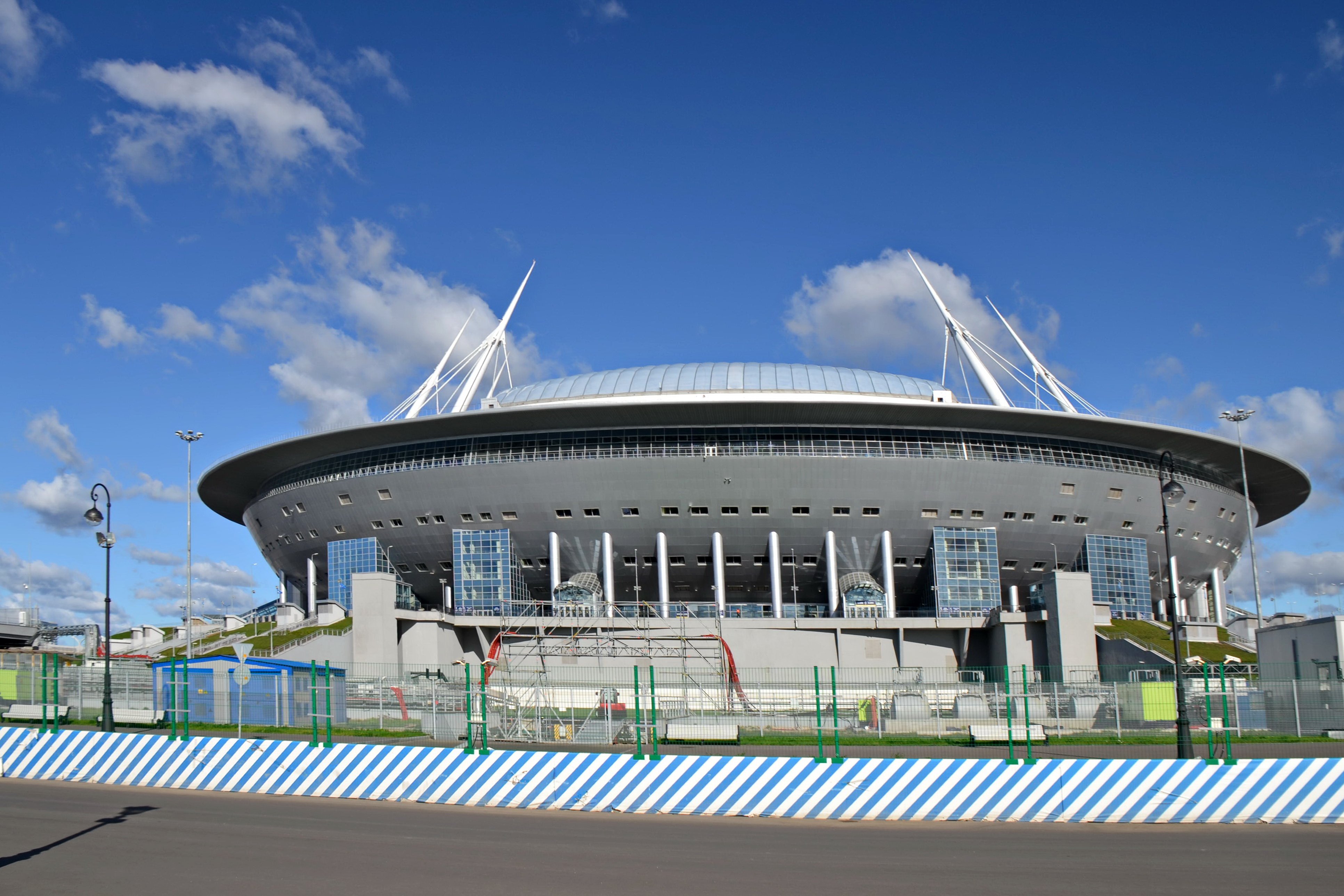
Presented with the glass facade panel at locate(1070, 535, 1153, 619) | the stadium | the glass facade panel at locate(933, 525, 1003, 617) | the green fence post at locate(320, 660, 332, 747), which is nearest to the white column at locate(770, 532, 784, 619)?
the stadium

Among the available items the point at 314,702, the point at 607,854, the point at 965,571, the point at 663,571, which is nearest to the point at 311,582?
the point at 663,571

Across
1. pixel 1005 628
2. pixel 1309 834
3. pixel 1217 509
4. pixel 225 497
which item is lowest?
pixel 1309 834

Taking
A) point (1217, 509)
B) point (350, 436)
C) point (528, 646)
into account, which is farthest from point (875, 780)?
point (1217, 509)

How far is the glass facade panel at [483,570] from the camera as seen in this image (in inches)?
2397

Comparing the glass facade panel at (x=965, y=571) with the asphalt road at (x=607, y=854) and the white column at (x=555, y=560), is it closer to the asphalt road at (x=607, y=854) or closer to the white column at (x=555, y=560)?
the white column at (x=555, y=560)

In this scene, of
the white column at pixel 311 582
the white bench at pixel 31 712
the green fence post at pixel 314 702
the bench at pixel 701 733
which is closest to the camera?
the green fence post at pixel 314 702

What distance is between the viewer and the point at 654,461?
57812 mm

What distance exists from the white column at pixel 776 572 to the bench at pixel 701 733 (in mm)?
32258

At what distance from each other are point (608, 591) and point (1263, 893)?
165ft

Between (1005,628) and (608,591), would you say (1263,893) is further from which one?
(608,591)

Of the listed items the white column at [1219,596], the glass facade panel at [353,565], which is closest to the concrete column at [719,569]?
the glass facade panel at [353,565]

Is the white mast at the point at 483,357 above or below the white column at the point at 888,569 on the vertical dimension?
above

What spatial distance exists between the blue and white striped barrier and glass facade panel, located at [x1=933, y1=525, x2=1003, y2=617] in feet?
137

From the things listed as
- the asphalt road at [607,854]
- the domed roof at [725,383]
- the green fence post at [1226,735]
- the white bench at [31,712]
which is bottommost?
the asphalt road at [607,854]
